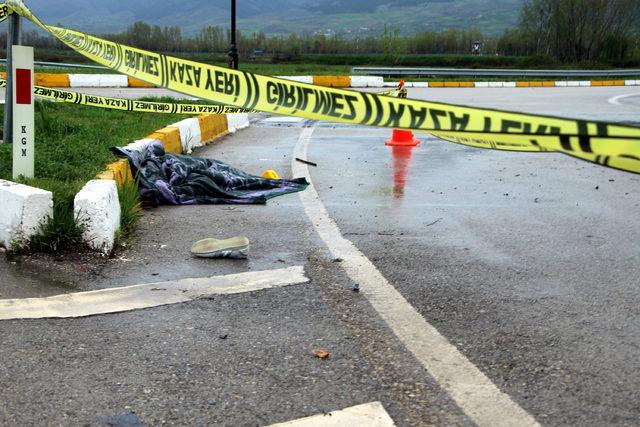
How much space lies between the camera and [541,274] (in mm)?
5379

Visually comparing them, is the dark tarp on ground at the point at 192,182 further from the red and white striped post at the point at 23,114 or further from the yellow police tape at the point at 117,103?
the yellow police tape at the point at 117,103

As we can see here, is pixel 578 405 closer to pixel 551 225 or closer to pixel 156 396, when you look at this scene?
pixel 156 396

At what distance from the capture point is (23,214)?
5.61 m

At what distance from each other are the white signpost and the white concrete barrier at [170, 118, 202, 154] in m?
4.60

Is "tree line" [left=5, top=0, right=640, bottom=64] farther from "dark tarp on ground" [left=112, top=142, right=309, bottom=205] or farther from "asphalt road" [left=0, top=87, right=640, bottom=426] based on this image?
"asphalt road" [left=0, top=87, right=640, bottom=426]

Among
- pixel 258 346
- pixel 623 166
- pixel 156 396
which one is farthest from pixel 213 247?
pixel 623 166

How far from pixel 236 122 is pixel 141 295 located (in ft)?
35.8

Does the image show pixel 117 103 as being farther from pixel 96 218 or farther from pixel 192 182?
pixel 96 218

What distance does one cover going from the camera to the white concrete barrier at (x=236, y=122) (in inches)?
588

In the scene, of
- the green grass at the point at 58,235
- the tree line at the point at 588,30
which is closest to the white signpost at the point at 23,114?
the green grass at the point at 58,235

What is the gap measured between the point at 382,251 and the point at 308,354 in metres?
2.08

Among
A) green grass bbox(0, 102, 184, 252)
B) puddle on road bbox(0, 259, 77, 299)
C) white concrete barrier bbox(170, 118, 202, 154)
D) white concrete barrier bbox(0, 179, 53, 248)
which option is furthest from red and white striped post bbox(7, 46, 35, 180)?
white concrete barrier bbox(170, 118, 202, 154)

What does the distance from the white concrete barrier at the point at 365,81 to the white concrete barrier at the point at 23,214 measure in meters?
29.2

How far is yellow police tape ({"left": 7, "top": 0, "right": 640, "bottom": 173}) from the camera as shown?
3.74 m
